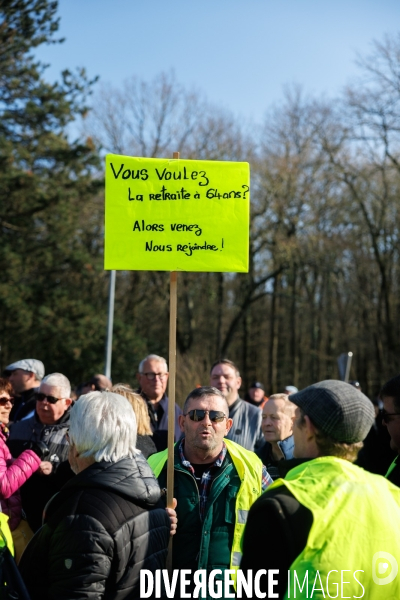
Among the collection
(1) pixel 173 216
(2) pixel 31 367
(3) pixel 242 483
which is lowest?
(3) pixel 242 483

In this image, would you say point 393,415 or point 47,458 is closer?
point 393,415

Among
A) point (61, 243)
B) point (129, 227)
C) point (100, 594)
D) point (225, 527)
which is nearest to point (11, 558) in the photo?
point (100, 594)

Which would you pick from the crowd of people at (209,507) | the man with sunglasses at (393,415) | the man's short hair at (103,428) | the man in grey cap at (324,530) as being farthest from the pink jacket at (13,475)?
the man with sunglasses at (393,415)

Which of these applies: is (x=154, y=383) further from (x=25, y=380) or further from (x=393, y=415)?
(x=393, y=415)

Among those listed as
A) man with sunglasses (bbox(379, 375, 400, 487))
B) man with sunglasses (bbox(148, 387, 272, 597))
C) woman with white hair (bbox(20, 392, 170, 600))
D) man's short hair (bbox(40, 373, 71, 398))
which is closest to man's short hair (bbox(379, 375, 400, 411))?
man with sunglasses (bbox(379, 375, 400, 487))

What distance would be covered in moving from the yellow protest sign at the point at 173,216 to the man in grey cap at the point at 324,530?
1.87 m

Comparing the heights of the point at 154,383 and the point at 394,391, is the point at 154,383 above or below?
below

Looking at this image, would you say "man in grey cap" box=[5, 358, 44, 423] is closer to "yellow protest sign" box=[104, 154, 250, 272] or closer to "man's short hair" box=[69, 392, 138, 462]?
"yellow protest sign" box=[104, 154, 250, 272]

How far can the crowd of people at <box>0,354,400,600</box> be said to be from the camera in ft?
7.27

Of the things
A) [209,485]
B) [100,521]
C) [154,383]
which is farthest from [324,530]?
[154,383]

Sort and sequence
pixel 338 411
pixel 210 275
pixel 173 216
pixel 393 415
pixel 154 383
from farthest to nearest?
pixel 210 275
pixel 154 383
pixel 173 216
pixel 393 415
pixel 338 411

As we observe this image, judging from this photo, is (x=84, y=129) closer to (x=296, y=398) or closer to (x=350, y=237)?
(x=350, y=237)

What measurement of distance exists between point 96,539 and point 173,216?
204cm

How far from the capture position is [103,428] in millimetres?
2805
